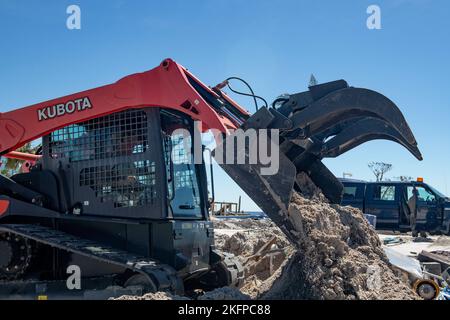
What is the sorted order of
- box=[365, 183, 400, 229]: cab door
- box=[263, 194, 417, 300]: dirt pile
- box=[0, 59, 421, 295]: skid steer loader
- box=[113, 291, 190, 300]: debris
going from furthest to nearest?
box=[365, 183, 400, 229]: cab door → box=[0, 59, 421, 295]: skid steer loader → box=[263, 194, 417, 300]: dirt pile → box=[113, 291, 190, 300]: debris

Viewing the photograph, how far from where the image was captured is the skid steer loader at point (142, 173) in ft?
19.4

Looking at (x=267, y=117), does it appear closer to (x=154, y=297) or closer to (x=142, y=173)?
(x=142, y=173)

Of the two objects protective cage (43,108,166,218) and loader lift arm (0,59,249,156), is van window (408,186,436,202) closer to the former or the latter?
loader lift arm (0,59,249,156)

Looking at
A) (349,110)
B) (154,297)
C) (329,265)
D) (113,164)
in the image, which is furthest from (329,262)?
(113,164)

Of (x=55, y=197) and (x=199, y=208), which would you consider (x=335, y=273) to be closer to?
(x=199, y=208)

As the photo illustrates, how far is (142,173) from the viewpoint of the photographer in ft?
21.1

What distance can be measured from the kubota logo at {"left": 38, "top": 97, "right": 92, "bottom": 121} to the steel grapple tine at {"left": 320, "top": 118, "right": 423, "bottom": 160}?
313 centimetres

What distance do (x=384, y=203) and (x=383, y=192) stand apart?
0.35 metres

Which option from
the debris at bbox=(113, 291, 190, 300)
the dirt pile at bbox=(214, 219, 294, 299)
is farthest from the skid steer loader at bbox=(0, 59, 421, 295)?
the dirt pile at bbox=(214, 219, 294, 299)

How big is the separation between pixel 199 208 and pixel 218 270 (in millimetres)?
964

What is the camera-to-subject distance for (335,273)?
5.54 metres

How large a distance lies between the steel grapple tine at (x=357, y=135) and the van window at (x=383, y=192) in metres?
10.1

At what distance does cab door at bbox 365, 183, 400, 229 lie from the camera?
16.4m

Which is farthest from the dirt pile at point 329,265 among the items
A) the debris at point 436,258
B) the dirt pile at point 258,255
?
the debris at point 436,258
